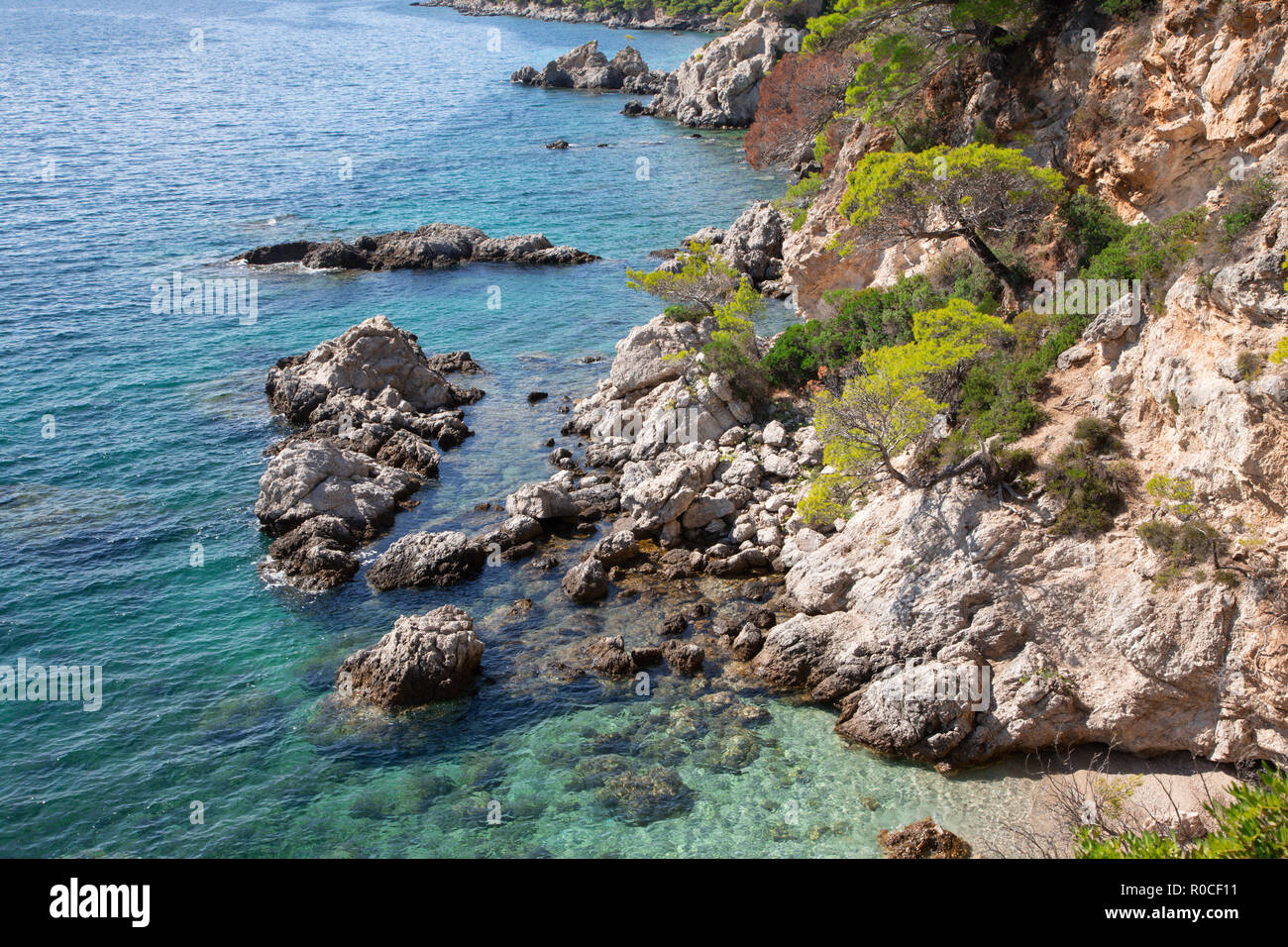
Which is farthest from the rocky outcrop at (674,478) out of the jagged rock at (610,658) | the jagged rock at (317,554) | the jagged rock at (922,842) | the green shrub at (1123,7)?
the green shrub at (1123,7)

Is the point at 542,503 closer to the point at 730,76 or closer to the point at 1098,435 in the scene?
the point at 1098,435

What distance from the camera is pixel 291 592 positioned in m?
33.3

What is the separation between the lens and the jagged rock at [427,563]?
1307 inches

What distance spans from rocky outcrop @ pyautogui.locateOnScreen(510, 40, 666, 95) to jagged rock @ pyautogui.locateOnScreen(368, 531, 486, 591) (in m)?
112

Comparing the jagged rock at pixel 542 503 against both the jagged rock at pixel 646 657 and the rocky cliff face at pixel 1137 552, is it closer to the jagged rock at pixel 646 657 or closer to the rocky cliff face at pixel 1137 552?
the jagged rock at pixel 646 657

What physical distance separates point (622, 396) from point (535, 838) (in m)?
24.7

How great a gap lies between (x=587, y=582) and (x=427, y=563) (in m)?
6.25

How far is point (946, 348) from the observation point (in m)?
28.8

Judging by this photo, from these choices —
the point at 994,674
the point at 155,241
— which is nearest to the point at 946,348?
the point at 994,674

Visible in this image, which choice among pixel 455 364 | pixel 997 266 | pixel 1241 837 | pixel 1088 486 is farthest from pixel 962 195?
pixel 455 364

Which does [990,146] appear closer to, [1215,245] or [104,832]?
[1215,245]

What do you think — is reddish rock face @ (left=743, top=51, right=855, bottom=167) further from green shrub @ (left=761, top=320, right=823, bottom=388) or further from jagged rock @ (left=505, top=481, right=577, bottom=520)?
jagged rock @ (left=505, top=481, right=577, bottom=520)

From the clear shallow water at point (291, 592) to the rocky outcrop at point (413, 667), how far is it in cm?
66

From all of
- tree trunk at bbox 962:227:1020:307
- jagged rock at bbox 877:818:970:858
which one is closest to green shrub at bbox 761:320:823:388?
tree trunk at bbox 962:227:1020:307
